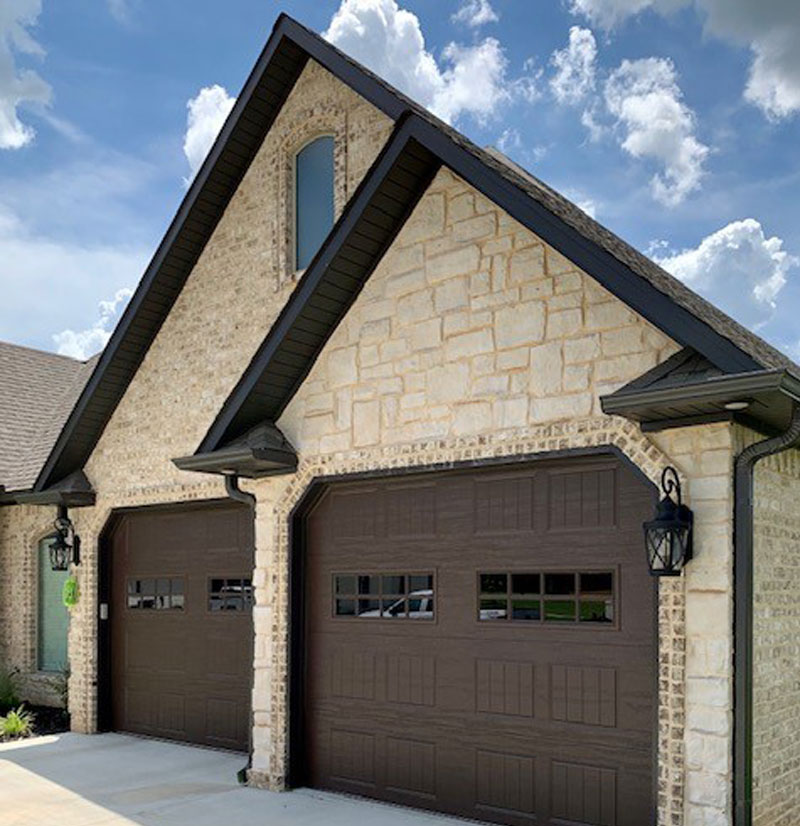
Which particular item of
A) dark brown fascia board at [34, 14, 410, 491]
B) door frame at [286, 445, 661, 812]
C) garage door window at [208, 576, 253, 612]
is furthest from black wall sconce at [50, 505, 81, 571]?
door frame at [286, 445, 661, 812]

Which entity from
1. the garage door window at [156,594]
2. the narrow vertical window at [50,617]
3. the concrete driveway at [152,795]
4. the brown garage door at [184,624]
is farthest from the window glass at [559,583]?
the narrow vertical window at [50,617]

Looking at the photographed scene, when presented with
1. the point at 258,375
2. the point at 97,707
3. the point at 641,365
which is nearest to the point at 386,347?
the point at 258,375

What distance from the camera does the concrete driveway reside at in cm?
880

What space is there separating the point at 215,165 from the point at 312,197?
1298 mm

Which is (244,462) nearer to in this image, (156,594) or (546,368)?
(546,368)

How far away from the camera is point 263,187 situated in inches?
465

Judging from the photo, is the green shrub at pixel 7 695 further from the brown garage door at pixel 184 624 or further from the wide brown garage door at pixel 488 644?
the wide brown garage door at pixel 488 644

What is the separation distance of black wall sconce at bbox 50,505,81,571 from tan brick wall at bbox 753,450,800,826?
9.45m

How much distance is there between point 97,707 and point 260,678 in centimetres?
416

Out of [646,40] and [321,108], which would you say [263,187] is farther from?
[646,40]

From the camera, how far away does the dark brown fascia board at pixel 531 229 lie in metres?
7.03

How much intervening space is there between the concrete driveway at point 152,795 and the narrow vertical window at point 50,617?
335 centimetres

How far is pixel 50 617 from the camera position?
15.7m

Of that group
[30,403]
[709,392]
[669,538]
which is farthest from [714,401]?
[30,403]
